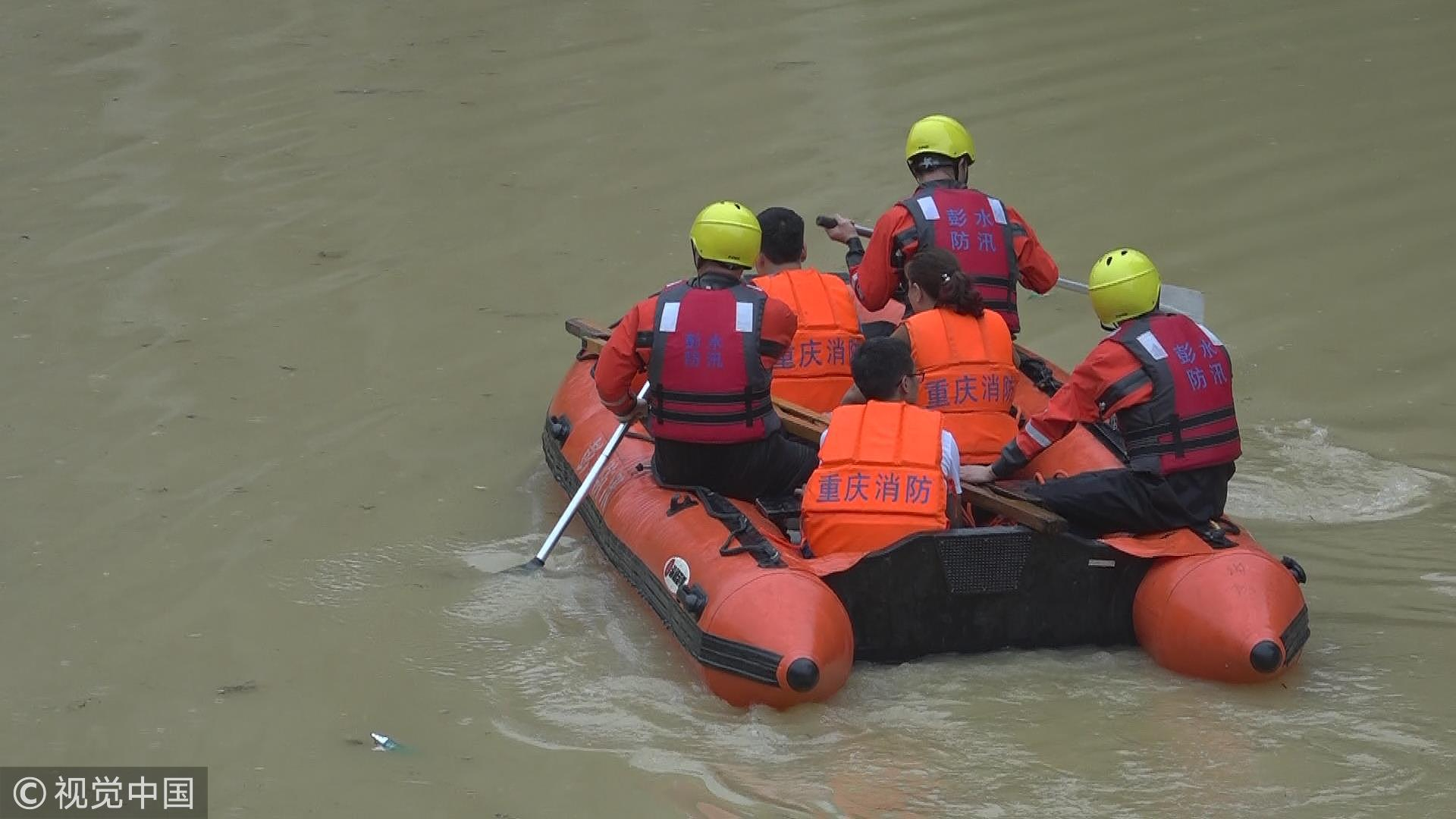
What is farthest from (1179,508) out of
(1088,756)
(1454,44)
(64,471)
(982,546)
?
(1454,44)

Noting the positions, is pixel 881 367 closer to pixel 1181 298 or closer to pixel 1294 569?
pixel 1294 569

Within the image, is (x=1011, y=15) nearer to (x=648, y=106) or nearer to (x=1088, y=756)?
(x=648, y=106)

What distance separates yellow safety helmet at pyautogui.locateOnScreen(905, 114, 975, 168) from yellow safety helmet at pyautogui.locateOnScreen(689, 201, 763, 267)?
1148mm

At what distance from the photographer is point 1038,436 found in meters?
5.43

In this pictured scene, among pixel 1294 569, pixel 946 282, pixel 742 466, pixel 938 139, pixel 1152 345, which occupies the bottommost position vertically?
pixel 1294 569

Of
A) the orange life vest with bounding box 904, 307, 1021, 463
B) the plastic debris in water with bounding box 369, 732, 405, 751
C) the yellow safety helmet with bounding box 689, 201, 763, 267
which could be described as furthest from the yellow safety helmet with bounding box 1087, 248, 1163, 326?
the plastic debris in water with bounding box 369, 732, 405, 751

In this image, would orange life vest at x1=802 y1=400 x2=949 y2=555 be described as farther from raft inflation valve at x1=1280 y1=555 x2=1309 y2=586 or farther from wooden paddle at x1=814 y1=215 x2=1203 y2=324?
wooden paddle at x1=814 y1=215 x2=1203 y2=324

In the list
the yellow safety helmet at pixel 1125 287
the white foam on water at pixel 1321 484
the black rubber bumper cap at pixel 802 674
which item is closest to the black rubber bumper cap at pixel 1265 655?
the yellow safety helmet at pixel 1125 287

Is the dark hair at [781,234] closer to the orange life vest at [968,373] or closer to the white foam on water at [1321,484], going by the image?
the orange life vest at [968,373]

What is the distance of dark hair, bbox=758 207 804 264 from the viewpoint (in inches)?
248

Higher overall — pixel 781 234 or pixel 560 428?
pixel 781 234

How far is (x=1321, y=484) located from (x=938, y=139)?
1.75 metres

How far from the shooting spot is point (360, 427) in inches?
288

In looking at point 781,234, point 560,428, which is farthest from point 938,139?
point 560,428
